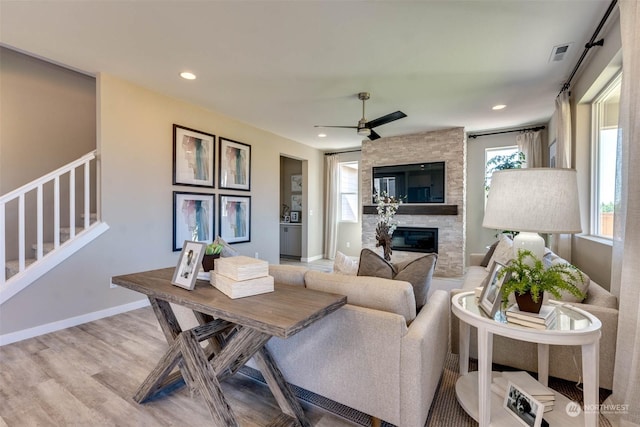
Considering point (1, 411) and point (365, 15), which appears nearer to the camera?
point (1, 411)

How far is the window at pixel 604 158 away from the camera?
8.68 feet

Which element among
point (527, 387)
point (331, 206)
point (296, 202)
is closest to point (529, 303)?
point (527, 387)

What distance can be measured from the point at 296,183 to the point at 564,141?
206 inches

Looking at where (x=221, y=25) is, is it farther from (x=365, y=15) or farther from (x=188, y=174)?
(x=188, y=174)

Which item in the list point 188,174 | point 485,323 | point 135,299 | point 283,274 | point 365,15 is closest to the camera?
point 485,323

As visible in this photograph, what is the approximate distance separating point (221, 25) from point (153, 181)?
6.86ft

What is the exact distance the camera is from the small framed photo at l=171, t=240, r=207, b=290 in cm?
151

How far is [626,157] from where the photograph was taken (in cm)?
158

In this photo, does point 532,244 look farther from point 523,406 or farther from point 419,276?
point 523,406

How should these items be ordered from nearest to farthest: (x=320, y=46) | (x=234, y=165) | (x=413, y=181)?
(x=320, y=46)
(x=234, y=165)
(x=413, y=181)

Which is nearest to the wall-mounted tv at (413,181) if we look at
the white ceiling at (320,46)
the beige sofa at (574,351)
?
the white ceiling at (320,46)

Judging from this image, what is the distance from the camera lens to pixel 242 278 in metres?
1.41

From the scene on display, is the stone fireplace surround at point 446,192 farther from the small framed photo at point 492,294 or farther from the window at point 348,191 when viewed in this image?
the small framed photo at point 492,294

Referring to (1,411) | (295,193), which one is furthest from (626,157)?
(295,193)
